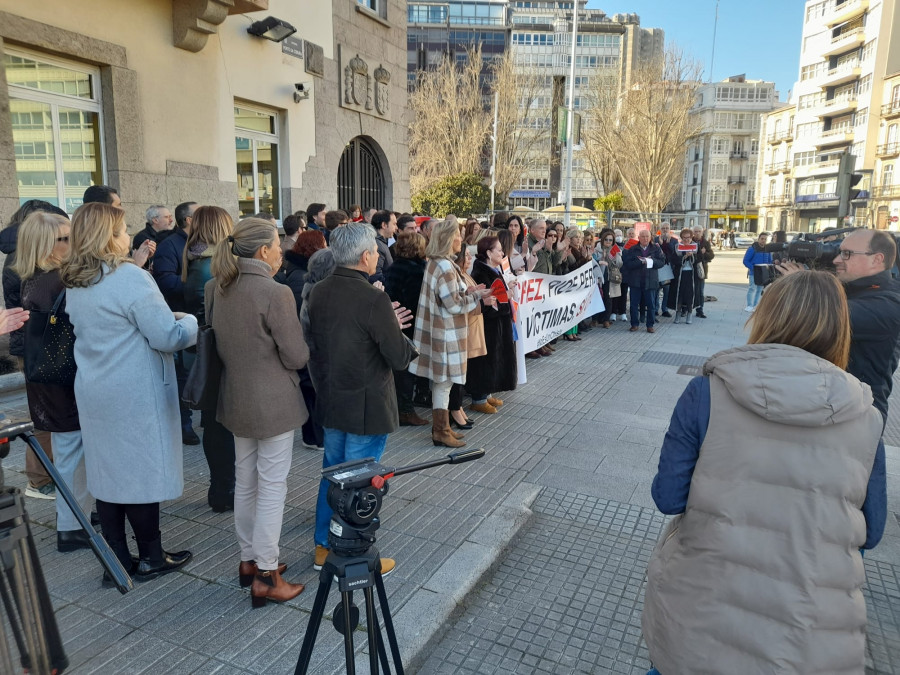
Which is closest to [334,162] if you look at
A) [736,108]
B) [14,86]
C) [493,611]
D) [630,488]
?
[14,86]

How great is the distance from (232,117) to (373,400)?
286 inches

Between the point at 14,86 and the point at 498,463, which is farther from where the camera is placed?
the point at 14,86

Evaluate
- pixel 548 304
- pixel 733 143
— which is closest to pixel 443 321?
pixel 548 304

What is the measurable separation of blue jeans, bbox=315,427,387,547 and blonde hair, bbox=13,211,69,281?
75.5 inches

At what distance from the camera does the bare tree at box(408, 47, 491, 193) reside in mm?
33375

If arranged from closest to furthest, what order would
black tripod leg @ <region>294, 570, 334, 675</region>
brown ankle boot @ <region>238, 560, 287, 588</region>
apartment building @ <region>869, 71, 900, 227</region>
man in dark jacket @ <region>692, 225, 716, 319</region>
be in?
black tripod leg @ <region>294, 570, 334, 675</region>, brown ankle boot @ <region>238, 560, 287, 588</region>, man in dark jacket @ <region>692, 225, 716, 319</region>, apartment building @ <region>869, 71, 900, 227</region>

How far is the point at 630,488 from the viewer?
4.86 m

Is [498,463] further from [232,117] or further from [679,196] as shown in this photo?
[679,196]

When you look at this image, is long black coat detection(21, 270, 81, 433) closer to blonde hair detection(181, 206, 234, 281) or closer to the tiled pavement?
the tiled pavement

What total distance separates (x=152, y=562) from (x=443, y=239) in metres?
3.21

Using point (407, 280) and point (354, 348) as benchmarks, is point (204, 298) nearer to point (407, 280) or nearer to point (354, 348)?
point (354, 348)

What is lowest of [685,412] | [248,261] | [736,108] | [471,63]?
[685,412]

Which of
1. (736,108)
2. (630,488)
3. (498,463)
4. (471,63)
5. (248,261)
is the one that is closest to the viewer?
(248,261)

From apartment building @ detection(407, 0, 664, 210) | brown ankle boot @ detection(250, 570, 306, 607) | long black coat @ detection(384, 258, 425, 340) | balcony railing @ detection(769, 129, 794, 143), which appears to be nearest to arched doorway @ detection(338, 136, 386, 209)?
long black coat @ detection(384, 258, 425, 340)
